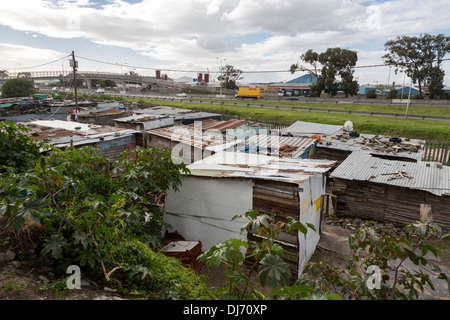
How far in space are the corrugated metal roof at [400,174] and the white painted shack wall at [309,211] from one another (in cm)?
249

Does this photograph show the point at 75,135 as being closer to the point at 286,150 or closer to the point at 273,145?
the point at 273,145

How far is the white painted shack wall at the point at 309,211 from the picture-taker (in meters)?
6.51

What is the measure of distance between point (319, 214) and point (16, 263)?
7571 millimetres

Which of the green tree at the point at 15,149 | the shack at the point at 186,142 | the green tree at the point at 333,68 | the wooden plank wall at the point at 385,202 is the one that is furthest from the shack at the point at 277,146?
the green tree at the point at 333,68

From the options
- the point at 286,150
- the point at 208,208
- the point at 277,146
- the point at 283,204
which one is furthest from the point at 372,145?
the point at 208,208

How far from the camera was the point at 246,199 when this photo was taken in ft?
22.0

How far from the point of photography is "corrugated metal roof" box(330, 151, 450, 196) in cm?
875

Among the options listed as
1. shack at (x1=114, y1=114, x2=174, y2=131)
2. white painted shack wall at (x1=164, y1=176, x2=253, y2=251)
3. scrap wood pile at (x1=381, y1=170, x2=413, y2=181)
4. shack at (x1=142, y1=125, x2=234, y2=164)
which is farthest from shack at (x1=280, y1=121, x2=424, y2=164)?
white painted shack wall at (x1=164, y1=176, x2=253, y2=251)

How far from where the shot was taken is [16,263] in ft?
11.3

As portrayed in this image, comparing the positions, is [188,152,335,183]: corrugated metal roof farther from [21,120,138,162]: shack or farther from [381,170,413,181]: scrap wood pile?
[21,120,138,162]: shack

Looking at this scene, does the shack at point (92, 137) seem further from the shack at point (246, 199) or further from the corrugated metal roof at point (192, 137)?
the shack at point (246, 199)

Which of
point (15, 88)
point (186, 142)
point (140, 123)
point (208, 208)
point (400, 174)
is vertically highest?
point (15, 88)

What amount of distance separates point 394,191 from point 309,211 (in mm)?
Result: 4317
